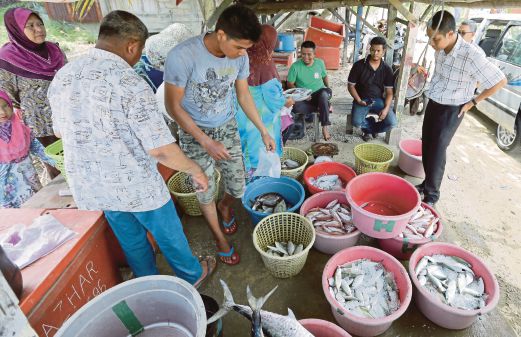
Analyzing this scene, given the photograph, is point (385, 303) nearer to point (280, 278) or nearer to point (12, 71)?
point (280, 278)

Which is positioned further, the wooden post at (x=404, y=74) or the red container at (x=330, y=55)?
→ the red container at (x=330, y=55)

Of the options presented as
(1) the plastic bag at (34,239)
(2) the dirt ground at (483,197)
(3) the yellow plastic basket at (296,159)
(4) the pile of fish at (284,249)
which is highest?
(1) the plastic bag at (34,239)

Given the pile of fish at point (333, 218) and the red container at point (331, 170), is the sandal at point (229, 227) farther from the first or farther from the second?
the red container at point (331, 170)

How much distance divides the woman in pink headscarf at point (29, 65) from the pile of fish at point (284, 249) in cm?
296

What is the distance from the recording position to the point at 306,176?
3.93 meters

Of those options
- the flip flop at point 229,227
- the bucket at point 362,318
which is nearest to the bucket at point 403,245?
the bucket at point 362,318

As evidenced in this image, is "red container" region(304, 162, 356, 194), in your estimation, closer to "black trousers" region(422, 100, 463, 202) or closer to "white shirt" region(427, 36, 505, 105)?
"black trousers" region(422, 100, 463, 202)

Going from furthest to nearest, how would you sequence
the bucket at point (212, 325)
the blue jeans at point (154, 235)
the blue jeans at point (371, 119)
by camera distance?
the blue jeans at point (371, 119)
the blue jeans at point (154, 235)
the bucket at point (212, 325)

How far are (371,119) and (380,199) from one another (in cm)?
239

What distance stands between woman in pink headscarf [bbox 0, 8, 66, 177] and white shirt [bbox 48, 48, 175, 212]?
2109mm

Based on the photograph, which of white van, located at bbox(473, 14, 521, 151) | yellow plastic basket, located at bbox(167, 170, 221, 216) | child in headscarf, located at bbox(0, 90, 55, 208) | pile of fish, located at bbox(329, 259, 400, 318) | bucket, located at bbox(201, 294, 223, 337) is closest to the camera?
bucket, located at bbox(201, 294, 223, 337)

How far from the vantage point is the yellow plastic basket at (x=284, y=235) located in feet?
9.10

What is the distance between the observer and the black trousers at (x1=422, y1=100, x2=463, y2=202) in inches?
127

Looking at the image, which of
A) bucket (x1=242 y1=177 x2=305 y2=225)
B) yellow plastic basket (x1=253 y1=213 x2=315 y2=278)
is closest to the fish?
yellow plastic basket (x1=253 y1=213 x2=315 y2=278)
